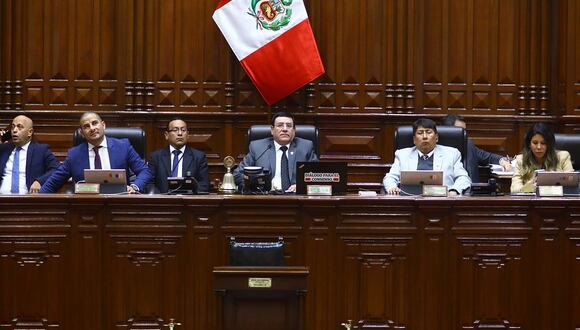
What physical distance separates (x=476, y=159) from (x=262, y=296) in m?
3.68

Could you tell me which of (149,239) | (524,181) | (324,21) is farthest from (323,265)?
(324,21)

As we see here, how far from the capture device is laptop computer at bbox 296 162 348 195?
5836mm

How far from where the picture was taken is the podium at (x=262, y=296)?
14.9ft

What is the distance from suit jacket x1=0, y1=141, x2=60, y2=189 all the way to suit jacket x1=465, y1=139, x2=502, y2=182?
3.44 m

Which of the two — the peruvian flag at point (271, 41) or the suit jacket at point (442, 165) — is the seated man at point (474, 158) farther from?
the peruvian flag at point (271, 41)

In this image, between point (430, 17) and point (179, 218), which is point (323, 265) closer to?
point (179, 218)

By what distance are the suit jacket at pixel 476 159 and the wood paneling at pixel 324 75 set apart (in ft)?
1.70

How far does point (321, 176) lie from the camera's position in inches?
230

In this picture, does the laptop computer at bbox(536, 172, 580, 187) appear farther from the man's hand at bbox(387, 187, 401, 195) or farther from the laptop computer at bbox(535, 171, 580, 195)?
the man's hand at bbox(387, 187, 401, 195)

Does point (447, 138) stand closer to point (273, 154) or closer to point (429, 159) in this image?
point (429, 159)

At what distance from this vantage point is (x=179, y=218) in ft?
17.8

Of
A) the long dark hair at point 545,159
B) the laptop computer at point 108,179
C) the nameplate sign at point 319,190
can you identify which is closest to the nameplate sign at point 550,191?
the long dark hair at point 545,159

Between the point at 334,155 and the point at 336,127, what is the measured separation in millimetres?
281

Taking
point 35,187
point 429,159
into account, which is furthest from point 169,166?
point 429,159
